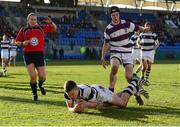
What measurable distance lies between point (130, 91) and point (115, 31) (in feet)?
6.61

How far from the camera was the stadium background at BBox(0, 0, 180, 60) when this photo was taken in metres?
53.6

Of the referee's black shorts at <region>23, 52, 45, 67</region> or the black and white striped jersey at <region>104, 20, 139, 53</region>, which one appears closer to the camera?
the black and white striped jersey at <region>104, 20, 139, 53</region>

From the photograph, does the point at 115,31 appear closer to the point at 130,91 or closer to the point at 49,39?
the point at 130,91

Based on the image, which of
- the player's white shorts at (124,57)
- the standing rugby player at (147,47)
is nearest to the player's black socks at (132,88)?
the player's white shorts at (124,57)

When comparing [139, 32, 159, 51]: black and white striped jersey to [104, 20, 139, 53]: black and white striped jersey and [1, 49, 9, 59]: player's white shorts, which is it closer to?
[104, 20, 139, 53]: black and white striped jersey

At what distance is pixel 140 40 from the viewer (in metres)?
20.4

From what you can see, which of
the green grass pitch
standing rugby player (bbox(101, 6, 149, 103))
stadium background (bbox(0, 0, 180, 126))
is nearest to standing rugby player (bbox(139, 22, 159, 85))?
stadium background (bbox(0, 0, 180, 126))

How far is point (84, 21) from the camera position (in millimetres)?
60031

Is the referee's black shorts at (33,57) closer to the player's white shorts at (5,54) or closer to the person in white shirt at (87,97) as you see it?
the person in white shirt at (87,97)

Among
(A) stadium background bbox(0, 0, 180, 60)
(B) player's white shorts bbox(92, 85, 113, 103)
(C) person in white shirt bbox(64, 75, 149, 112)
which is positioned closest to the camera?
(C) person in white shirt bbox(64, 75, 149, 112)

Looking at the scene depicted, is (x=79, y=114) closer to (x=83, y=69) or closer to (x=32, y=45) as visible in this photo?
(x=32, y=45)

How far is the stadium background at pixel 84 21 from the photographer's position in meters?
53.6

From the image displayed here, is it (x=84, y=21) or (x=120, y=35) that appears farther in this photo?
(x=84, y=21)

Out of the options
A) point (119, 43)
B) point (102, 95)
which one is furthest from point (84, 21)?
point (102, 95)
